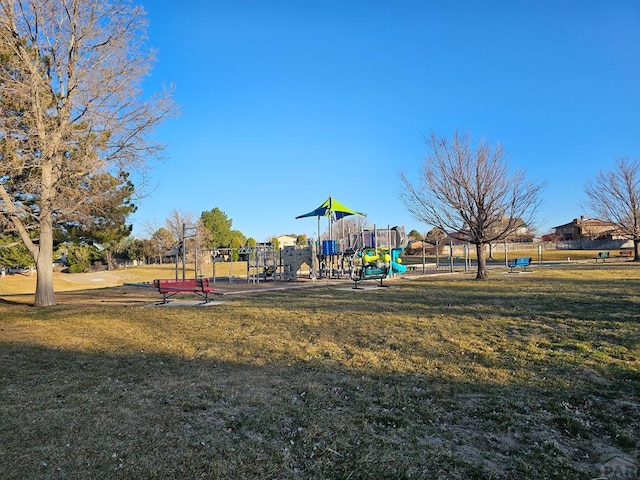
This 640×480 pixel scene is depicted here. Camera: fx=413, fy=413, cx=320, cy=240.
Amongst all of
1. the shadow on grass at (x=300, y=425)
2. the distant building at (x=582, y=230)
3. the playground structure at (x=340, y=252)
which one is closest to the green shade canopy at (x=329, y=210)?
the playground structure at (x=340, y=252)

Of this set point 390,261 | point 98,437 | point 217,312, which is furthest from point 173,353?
point 390,261

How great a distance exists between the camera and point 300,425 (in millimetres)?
3729

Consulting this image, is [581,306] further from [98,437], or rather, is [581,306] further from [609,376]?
A: [98,437]

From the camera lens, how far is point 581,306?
1008 cm

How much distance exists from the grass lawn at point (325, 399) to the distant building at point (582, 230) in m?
72.4

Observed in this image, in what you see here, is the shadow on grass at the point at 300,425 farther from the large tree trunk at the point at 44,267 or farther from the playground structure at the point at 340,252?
the playground structure at the point at 340,252

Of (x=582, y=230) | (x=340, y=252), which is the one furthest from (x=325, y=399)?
(x=582, y=230)

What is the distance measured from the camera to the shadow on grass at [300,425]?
300 cm

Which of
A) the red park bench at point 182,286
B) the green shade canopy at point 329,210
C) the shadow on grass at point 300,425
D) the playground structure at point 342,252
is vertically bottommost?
the shadow on grass at point 300,425

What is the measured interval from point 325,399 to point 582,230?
86.8 meters

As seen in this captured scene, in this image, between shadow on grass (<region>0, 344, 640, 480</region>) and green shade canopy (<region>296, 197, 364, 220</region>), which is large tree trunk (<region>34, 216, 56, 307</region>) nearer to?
shadow on grass (<region>0, 344, 640, 480</region>)

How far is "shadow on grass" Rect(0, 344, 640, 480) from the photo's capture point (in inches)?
118

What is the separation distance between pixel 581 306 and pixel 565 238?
8791 centimetres

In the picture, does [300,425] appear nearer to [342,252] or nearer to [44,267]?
[44,267]
